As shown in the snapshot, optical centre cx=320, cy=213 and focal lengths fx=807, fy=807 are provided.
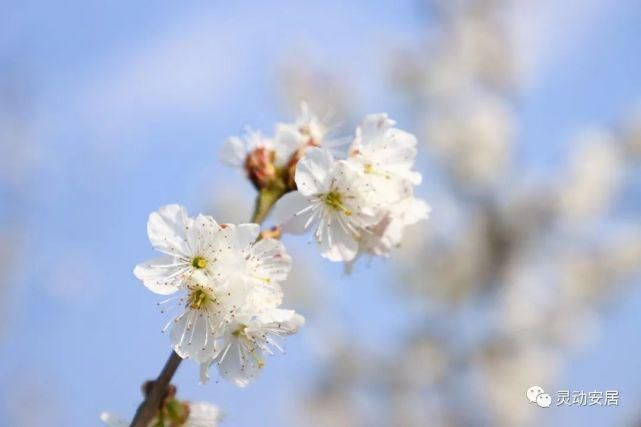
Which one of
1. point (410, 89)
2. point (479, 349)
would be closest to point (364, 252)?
point (479, 349)

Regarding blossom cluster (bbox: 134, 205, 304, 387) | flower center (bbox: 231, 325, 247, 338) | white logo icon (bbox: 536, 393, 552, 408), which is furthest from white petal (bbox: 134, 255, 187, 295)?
white logo icon (bbox: 536, 393, 552, 408)

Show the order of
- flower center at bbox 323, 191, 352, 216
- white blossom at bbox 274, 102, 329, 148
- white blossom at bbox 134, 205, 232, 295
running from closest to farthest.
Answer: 1. white blossom at bbox 134, 205, 232, 295
2. flower center at bbox 323, 191, 352, 216
3. white blossom at bbox 274, 102, 329, 148

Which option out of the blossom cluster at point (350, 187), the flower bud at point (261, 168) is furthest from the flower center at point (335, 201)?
the flower bud at point (261, 168)

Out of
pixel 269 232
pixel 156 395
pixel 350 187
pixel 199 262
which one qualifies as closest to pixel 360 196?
pixel 350 187

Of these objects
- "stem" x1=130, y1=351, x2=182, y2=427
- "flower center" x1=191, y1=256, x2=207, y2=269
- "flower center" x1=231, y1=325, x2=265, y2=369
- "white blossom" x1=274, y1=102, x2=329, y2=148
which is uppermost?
"white blossom" x1=274, y1=102, x2=329, y2=148

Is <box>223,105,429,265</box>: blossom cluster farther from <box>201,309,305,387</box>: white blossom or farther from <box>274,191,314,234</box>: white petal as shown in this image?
<box>201,309,305,387</box>: white blossom

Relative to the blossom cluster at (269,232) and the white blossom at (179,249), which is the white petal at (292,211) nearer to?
the blossom cluster at (269,232)

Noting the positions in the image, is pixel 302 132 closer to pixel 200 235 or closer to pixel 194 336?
pixel 200 235
